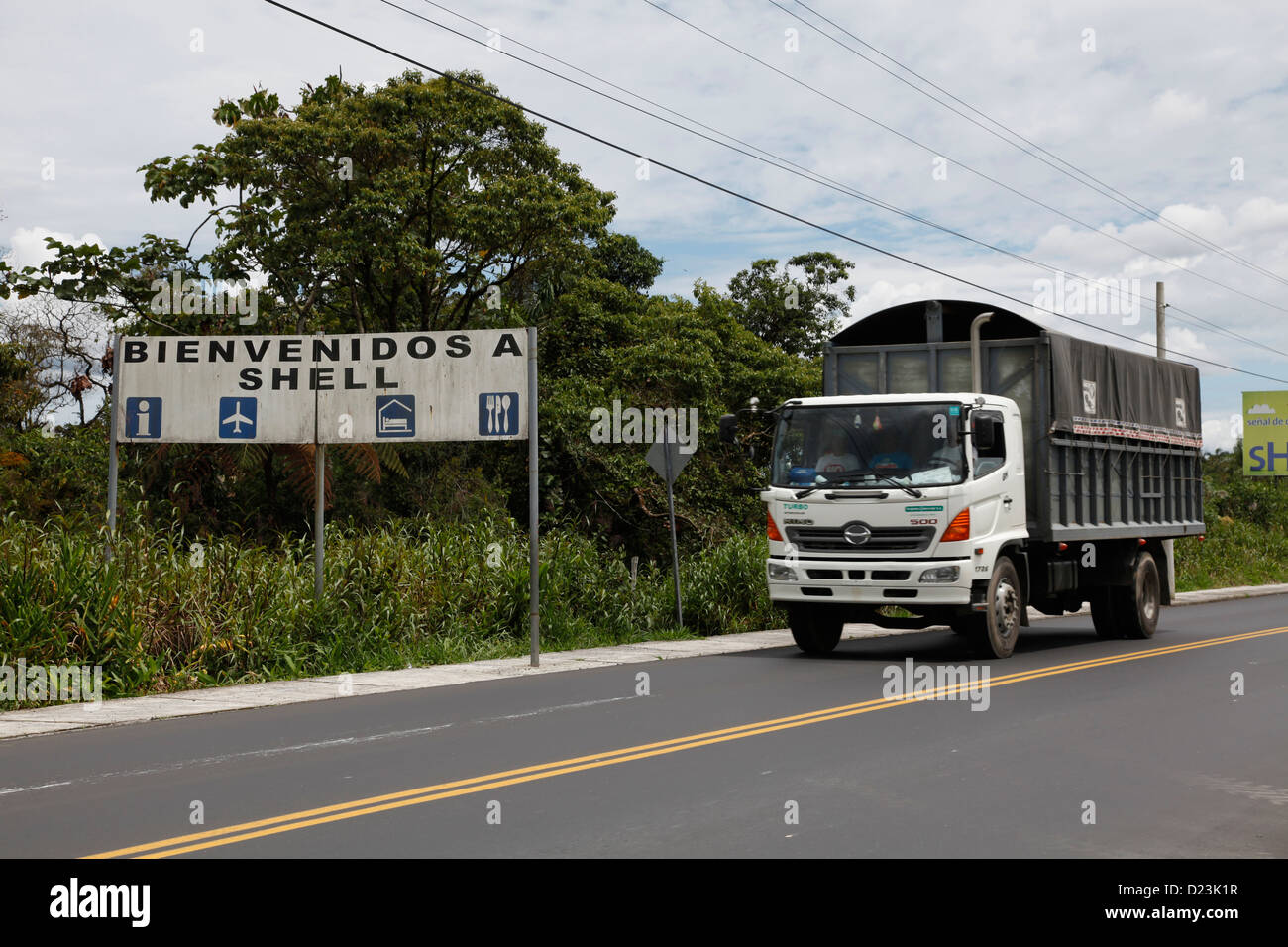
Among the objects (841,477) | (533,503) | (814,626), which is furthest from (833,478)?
(533,503)

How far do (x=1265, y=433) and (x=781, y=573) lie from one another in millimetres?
48902

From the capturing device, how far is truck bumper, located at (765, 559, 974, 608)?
13836mm

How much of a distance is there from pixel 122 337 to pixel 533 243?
514 inches

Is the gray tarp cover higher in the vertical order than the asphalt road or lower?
higher

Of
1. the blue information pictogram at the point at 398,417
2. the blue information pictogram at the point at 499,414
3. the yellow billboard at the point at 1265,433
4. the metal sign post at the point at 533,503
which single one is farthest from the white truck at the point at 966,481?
the yellow billboard at the point at 1265,433

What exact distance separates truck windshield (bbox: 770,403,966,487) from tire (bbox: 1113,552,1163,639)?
5.18m

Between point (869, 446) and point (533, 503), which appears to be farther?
point (533, 503)

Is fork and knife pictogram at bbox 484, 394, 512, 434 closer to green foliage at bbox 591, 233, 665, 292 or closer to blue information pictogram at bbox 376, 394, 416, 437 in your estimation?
blue information pictogram at bbox 376, 394, 416, 437

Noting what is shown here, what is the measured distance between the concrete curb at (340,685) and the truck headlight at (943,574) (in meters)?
3.23

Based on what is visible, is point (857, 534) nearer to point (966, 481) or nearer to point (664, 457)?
point (966, 481)

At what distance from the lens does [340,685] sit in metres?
12.7

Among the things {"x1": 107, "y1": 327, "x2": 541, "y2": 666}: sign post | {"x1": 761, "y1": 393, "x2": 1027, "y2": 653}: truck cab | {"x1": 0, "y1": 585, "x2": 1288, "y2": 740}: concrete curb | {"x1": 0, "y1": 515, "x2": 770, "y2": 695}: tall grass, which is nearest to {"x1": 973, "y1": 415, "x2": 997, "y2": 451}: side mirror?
{"x1": 761, "y1": 393, "x2": 1027, "y2": 653}: truck cab
